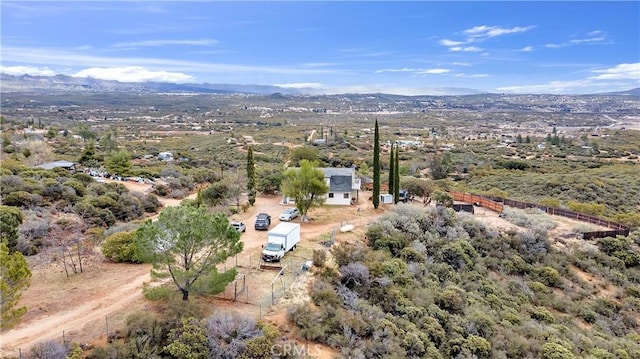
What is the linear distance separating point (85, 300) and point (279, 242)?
27.8 feet

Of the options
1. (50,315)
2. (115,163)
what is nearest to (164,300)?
(50,315)

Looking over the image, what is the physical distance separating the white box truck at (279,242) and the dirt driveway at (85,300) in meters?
0.61

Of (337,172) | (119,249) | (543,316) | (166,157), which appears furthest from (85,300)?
(166,157)

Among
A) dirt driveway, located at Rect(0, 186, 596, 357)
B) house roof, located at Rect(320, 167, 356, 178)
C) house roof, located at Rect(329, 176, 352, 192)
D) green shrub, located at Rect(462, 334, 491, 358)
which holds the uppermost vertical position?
house roof, located at Rect(320, 167, 356, 178)

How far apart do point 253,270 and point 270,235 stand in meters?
2.40

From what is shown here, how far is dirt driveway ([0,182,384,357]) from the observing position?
13430 mm

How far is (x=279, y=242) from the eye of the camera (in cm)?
2095

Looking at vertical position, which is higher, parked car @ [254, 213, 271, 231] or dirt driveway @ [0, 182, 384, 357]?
parked car @ [254, 213, 271, 231]

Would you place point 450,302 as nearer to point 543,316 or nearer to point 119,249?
point 543,316

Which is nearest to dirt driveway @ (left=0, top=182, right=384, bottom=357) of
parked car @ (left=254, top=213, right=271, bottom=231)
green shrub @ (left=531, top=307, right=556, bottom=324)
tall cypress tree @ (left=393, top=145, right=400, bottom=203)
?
parked car @ (left=254, top=213, right=271, bottom=231)

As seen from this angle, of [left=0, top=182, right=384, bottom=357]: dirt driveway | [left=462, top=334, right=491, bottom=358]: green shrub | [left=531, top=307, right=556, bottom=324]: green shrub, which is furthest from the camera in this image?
[left=531, top=307, right=556, bottom=324]: green shrub

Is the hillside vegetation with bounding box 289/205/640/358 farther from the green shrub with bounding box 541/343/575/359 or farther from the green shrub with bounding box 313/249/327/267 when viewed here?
the green shrub with bounding box 313/249/327/267

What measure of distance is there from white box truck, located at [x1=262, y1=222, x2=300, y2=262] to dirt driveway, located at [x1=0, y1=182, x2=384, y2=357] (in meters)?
0.61

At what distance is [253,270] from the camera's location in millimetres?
19266
